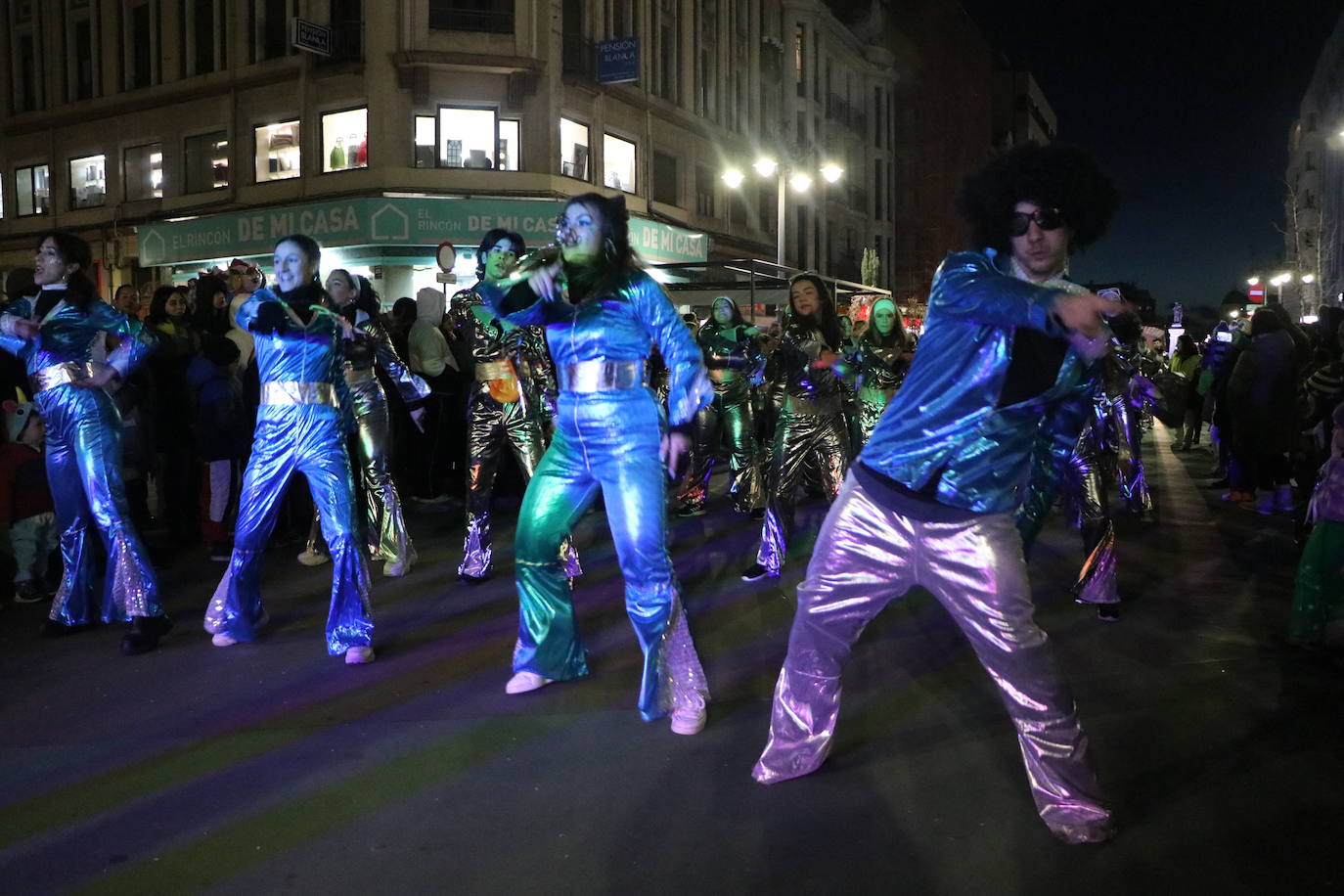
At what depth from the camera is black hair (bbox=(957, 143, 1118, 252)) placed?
3.32 meters

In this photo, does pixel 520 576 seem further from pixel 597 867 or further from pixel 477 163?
pixel 477 163

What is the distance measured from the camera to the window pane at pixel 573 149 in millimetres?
23953

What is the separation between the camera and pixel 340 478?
5293 mm

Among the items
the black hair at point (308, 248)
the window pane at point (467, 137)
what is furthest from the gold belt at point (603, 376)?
the window pane at point (467, 137)

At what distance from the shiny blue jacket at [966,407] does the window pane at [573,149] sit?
70.2 feet

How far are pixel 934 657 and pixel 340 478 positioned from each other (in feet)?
9.84

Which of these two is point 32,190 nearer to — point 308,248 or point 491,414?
point 491,414

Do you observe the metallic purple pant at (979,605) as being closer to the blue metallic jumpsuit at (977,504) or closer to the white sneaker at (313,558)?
the blue metallic jumpsuit at (977,504)

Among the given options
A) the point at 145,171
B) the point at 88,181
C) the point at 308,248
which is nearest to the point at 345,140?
the point at 145,171

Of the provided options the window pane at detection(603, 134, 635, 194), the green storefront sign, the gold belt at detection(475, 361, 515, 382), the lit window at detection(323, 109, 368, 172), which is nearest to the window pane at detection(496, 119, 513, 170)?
the green storefront sign

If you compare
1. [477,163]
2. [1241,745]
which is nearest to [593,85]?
[477,163]

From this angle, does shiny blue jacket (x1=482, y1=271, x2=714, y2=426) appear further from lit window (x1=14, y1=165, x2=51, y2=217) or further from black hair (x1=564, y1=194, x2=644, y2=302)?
lit window (x1=14, y1=165, x2=51, y2=217)

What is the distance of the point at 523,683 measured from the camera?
4.70 metres

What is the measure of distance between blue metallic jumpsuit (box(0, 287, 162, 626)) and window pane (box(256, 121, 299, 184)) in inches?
760
